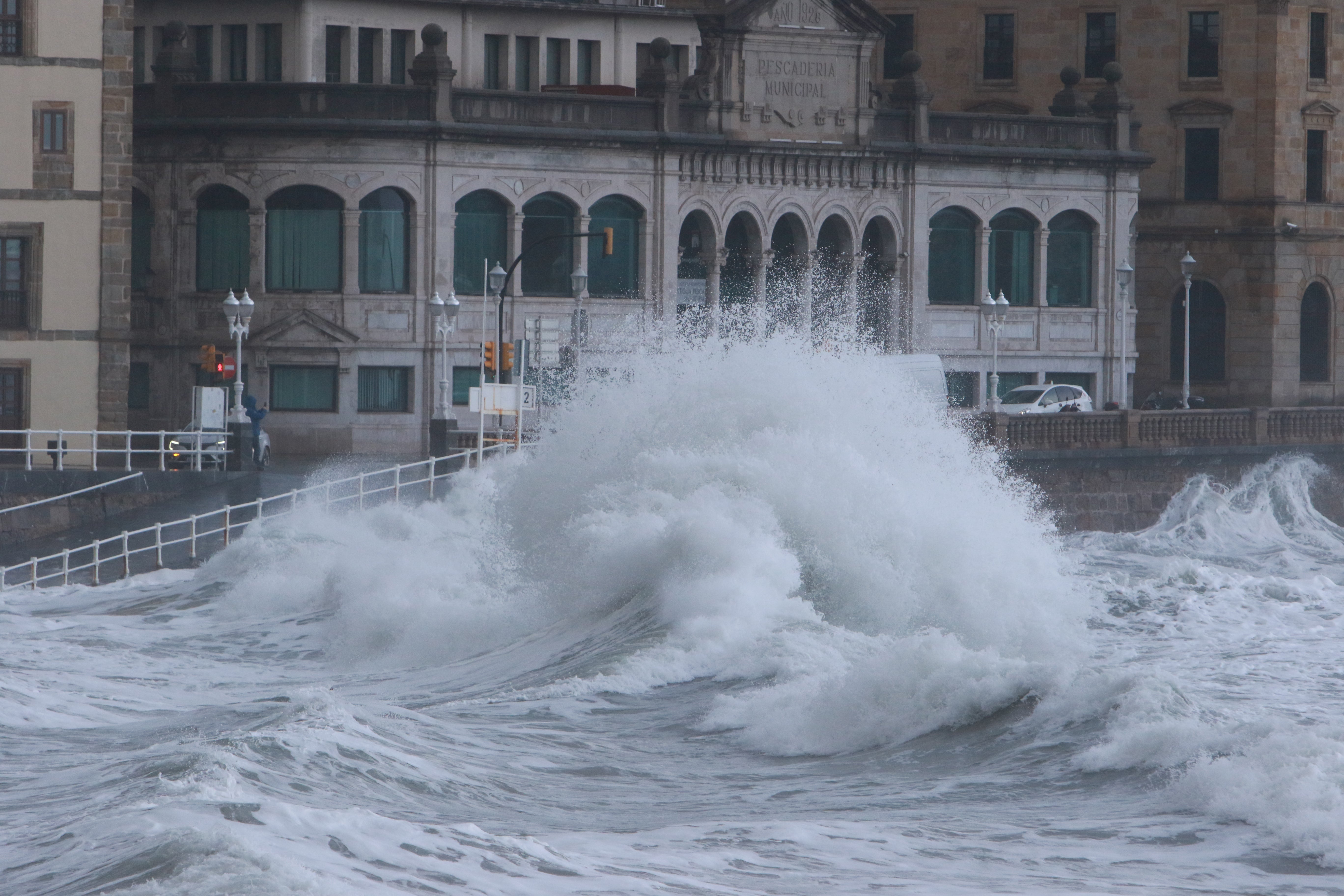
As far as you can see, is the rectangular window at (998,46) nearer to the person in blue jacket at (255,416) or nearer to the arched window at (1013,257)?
the arched window at (1013,257)

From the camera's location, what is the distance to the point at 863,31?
52844 mm

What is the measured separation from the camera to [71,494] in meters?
37.7

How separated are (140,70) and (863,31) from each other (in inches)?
661

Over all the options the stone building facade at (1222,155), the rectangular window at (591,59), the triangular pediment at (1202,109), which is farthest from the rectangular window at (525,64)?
the triangular pediment at (1202,109)

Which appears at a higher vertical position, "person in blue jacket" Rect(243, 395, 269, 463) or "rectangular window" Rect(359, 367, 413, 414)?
"rectangular window" Rect(359, 367, 413, 414)

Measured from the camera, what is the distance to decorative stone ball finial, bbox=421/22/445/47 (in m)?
47.9

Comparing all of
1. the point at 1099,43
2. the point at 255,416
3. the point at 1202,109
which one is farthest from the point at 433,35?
the point at 1202,109

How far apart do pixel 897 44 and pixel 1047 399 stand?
16.8 m

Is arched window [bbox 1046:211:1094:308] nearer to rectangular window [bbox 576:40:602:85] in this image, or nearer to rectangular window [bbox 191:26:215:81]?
rectangular window [bbox 576:40:602:85]

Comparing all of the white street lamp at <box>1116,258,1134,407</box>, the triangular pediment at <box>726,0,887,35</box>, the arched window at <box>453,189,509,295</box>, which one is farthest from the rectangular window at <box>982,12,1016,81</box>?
the arched window at <box>453,189,509,295</box>

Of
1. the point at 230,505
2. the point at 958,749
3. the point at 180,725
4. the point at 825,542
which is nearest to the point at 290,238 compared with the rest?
the point at 230,505

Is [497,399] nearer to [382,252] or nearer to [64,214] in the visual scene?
[64,214]

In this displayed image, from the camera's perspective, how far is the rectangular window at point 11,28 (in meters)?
42.4

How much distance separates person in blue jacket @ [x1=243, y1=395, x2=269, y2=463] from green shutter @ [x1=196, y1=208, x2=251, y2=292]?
2.77 m
